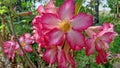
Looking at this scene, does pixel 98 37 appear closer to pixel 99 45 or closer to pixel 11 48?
pixel 99 45

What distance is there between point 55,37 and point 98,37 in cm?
12

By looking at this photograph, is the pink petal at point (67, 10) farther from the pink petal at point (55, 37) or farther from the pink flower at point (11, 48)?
the pink flower at point (11, 48)

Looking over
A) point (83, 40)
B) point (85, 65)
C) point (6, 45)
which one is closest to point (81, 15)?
point (83, 40)

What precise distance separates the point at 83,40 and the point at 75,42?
0.6 inches

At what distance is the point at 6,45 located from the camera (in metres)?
1.16

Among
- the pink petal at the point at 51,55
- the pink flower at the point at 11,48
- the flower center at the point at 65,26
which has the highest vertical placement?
the flower center at the point at 65,26

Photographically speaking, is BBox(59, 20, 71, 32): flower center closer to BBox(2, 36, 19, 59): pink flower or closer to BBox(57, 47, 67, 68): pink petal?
BBox(57, 47, 67, 68): pink petal

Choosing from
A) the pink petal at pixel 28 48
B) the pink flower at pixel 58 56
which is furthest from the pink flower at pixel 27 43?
the pink flower at pixel 58 56

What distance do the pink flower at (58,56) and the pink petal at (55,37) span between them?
0.01m

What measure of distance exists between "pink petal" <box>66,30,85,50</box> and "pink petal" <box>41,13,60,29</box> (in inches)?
1.6

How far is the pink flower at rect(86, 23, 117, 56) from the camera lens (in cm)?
66

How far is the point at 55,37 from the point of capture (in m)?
0.61

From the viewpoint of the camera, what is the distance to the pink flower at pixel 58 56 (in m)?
0.63

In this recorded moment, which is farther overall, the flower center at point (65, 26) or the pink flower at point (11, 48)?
the pink flower at point (11, 48)
